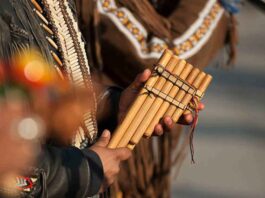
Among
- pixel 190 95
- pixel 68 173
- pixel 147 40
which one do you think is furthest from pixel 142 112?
pixel 147 40

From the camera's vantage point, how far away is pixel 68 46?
2.04 metres

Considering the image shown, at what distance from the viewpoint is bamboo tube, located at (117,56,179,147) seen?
207 centimetres

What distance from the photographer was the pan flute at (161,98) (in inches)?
82.4

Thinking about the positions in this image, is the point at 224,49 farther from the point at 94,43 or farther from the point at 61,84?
the point at 61,84

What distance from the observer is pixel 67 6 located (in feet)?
6.93

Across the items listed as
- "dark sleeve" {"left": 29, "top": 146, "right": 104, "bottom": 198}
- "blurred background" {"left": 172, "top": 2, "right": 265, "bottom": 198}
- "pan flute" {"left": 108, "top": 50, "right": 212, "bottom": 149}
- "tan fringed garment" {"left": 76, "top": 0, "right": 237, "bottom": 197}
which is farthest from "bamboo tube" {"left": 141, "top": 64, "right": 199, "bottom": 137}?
"blurred background" {"left": 172, "top": 2, "right": 265, "bottom": 198}

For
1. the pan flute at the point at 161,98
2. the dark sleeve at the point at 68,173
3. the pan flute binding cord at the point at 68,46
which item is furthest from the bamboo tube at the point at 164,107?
the dark sleeve at the point at 68,173

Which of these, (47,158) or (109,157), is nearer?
(47,158)

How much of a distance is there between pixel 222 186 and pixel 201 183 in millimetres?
114

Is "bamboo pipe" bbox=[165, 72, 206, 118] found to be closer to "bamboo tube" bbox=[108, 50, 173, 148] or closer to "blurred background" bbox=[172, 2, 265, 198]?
"bamboo tube" bbox=[108, 50, 173, 148]

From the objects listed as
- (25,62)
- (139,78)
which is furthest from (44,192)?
(139,78)

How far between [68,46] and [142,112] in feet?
0.80

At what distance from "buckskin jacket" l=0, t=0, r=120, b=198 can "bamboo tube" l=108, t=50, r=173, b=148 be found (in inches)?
6.6

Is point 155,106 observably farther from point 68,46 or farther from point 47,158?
point 47,158
